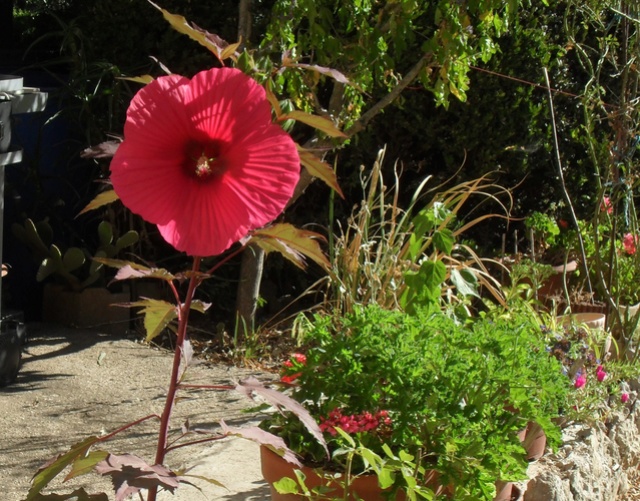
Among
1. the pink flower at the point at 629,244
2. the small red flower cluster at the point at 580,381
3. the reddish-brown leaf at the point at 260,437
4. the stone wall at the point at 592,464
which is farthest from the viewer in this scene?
the pink flower at the point at 629,244

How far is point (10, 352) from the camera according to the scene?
4875 mm

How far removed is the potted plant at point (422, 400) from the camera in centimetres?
282

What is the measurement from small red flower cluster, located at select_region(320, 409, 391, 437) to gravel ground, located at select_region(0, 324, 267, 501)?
2.07 feet

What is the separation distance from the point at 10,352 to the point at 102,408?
0.64m

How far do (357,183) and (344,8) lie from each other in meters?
1.69

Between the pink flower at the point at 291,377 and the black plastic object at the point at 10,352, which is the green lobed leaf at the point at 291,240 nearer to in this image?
the pink flower at the point at 291,377

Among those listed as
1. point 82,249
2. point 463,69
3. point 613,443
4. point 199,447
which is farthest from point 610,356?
point 82,249

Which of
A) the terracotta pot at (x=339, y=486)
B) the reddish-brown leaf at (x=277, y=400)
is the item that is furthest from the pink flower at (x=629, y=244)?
the reddish-brown leaf at (x=277, y=400)

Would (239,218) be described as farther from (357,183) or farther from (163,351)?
(357,183)

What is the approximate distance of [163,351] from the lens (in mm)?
5516

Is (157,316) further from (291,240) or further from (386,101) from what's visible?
(386,101)

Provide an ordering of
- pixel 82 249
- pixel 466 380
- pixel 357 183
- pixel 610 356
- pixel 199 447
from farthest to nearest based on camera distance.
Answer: pixel 357 183 < pixel 82 249 < pixel 610 356 < pixel 199 447 < pixel 466 380

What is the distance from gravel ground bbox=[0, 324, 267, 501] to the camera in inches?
145

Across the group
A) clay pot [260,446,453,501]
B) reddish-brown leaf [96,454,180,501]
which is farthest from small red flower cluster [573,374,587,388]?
reddish-brown leaf [96,454,180,501]
